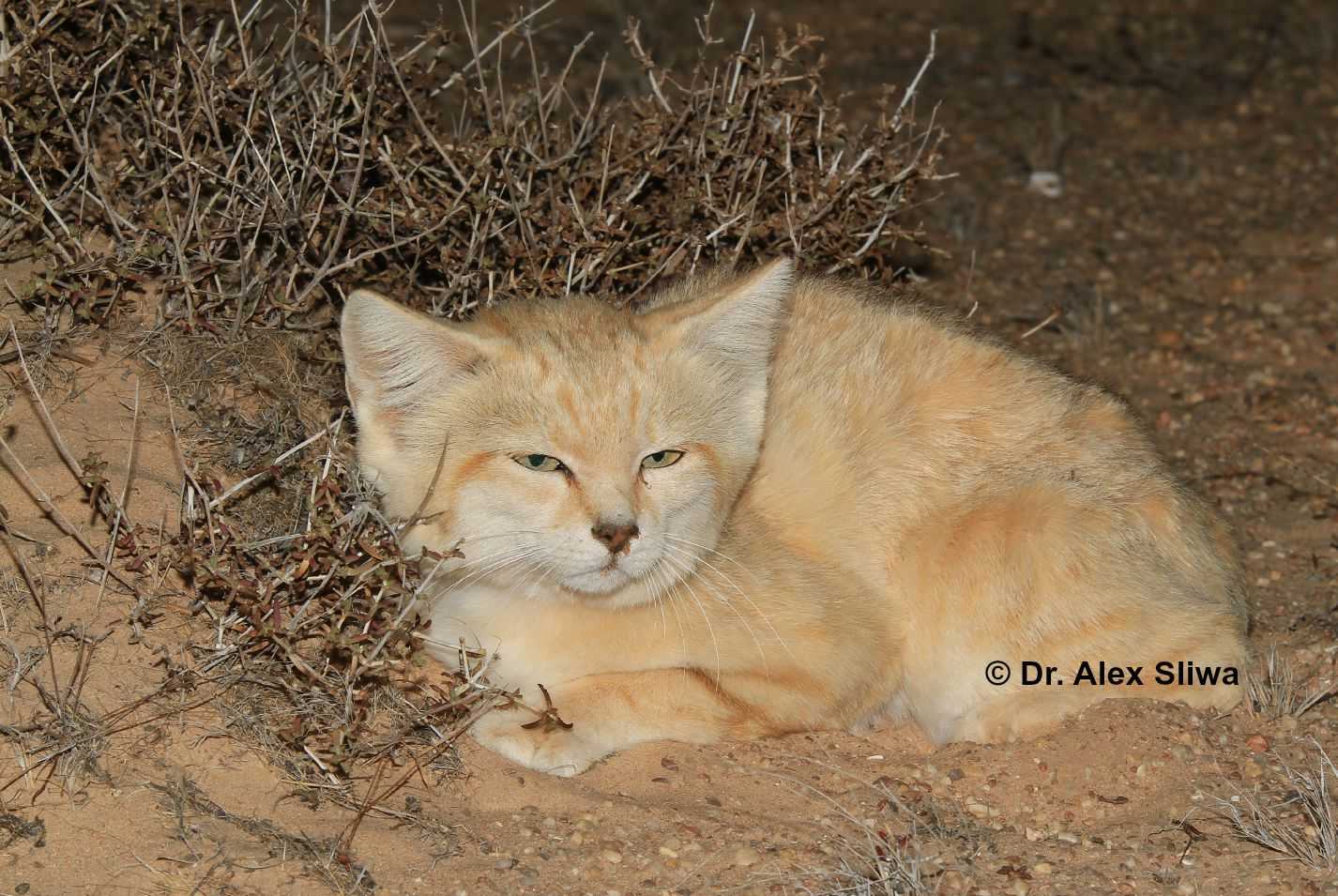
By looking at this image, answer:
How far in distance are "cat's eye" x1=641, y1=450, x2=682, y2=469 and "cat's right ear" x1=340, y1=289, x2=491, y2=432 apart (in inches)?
17.4

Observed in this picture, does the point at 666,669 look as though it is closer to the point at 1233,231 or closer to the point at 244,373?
the point at 244,373

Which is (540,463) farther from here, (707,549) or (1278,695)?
(1278,695)

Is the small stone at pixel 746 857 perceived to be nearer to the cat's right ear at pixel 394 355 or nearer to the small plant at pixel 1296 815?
the small plant at pixel 1296 815

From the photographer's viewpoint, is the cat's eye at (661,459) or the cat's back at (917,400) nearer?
the cat's eye at (661,459)

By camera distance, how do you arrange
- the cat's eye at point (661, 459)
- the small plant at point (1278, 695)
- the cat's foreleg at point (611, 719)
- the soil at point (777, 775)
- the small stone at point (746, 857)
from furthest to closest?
the small plant at point (1278, 695), the cat's foreleg at point (611, 719), the cat's eye at point (661, 459), the small stone at point (746, 857), the soil at point (777, 775)

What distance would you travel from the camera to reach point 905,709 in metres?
3.99

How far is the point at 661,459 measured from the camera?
344 cm

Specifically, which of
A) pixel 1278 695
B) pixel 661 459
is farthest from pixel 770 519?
pixel 1278 695

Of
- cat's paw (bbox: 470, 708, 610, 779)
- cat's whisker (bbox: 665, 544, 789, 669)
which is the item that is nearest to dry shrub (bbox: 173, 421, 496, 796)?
cat's paw (bbox: 470, 708, 610, 779)

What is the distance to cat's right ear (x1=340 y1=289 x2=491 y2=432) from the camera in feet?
10.5

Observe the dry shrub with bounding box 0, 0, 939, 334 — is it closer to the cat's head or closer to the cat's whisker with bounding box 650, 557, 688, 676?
the cat's head

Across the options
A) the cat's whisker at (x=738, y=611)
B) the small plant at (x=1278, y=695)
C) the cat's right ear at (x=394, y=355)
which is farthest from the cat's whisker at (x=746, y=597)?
the small plant at (x=1278, y=695)

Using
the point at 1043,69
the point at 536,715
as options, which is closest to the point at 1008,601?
the point at 536,715

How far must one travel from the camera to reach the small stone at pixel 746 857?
10.5 ft
